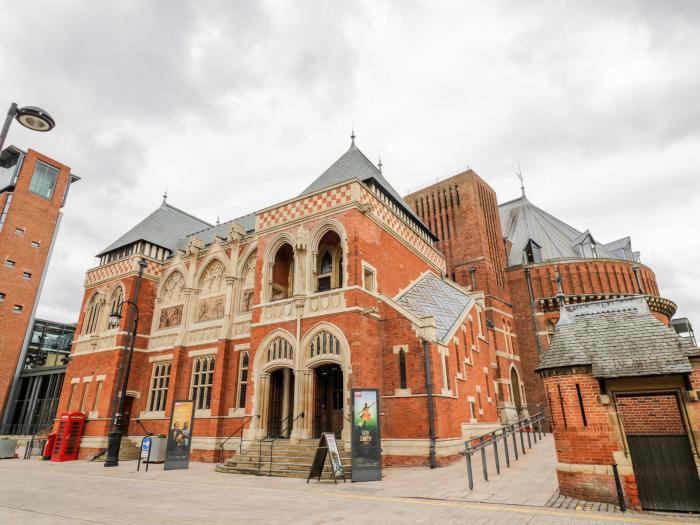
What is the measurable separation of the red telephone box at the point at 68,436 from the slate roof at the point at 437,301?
1932cm

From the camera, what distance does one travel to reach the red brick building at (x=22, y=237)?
34.8 meters

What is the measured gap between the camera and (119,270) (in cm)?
2648

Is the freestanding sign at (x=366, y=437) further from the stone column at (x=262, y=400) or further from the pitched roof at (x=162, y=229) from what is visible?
the pitched roof at (x=162, y=229)

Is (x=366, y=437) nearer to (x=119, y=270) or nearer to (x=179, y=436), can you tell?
(x=179, y=436)

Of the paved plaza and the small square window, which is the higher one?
the small square window

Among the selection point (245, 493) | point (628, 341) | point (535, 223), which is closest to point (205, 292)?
point (245, 493)

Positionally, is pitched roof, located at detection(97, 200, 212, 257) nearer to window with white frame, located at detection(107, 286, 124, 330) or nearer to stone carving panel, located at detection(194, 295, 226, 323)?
window with white frame, located at detection(107, 286, 124, 330)

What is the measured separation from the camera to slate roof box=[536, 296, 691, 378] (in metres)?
8.07

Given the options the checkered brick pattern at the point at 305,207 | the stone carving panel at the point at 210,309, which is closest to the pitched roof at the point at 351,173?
the checkered brick pattern at the point at 305,207

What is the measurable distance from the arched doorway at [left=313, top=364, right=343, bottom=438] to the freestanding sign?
4.17m

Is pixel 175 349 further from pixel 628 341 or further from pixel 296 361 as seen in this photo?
pixel 628 341

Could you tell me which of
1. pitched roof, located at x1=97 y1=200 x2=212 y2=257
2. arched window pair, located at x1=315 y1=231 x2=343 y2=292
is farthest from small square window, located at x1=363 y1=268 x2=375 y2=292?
pitched roof, located at x1=97 y1=200 x2=212 y2=257

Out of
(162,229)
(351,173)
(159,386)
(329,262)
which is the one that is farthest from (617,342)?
(162,229)

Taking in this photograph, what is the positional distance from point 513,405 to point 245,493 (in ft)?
72.8
